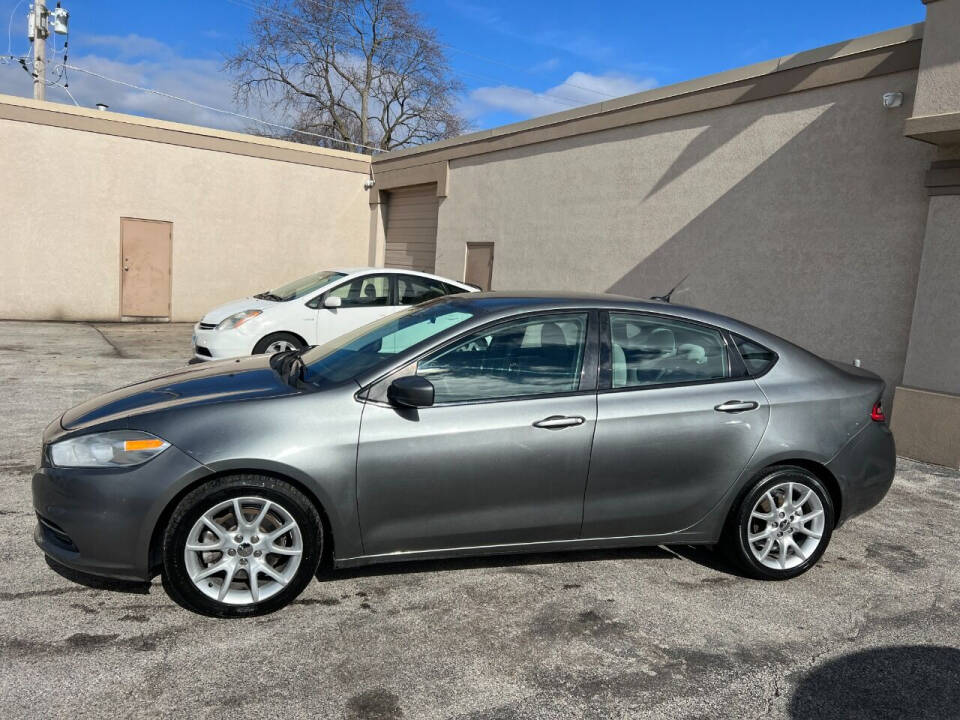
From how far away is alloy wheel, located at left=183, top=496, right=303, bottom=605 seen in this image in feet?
10.9

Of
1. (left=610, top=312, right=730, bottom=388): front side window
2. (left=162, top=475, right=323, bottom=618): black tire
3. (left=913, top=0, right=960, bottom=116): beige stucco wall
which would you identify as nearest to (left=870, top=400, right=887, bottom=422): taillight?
(left=610, top=312, right=730, bottom=388): front side window

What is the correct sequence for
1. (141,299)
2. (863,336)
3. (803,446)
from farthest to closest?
(141,299) → (863,336) → (803,446)

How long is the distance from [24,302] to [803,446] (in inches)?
595

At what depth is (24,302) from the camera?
14.8 metres

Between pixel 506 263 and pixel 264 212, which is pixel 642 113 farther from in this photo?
pixel 264 212

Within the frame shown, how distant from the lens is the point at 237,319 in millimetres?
8898

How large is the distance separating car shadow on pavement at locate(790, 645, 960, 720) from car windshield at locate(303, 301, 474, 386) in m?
2.24

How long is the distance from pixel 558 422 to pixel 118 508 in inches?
78.1

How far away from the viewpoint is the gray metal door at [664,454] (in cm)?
377

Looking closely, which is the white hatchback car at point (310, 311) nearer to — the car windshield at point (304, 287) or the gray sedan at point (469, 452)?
the car windshield at point (304, 287)

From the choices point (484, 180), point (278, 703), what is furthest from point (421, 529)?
point (484, 180)

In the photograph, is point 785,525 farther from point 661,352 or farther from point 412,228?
point 412,228

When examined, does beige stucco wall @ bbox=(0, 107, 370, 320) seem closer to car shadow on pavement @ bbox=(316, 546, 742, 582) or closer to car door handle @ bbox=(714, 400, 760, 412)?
car shadow on pavement @ bbox=(316, 546, 742, 582)

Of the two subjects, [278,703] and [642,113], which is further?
[642,113]
